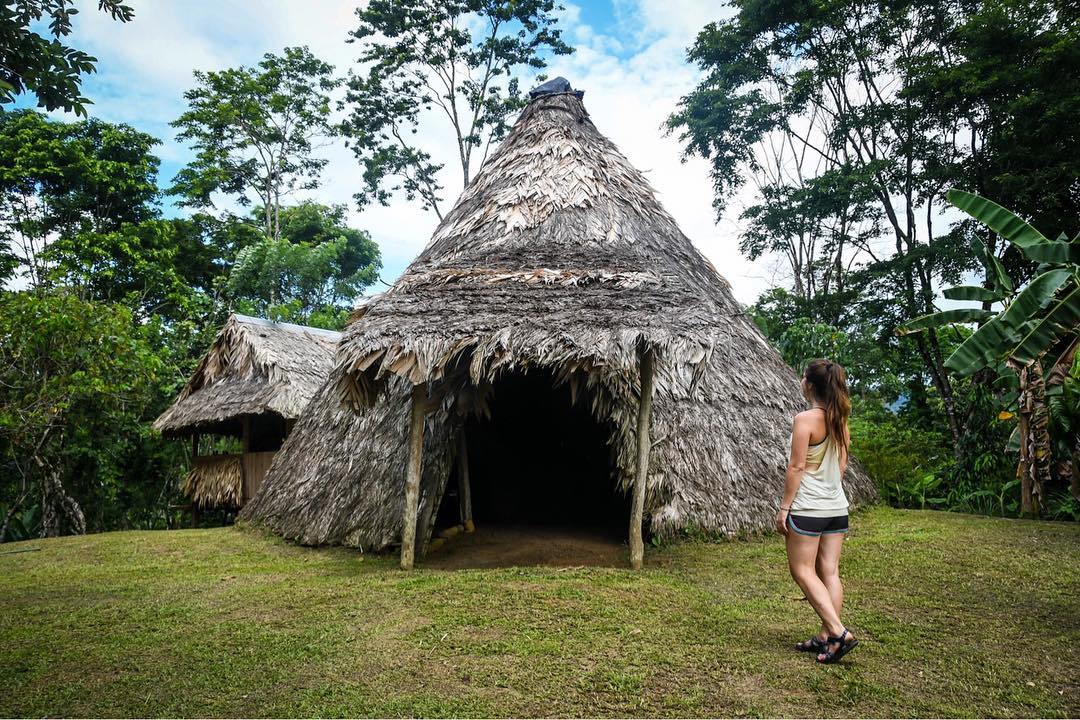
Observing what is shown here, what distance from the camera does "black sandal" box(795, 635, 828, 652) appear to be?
9.36 ft

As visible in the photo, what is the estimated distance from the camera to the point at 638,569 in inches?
183

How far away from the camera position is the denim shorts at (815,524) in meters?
2.80

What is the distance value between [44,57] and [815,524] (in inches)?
144

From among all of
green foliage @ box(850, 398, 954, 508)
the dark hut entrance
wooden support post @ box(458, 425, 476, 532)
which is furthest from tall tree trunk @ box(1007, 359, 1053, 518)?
wooden support post @ box(458, 425, 476, 532)

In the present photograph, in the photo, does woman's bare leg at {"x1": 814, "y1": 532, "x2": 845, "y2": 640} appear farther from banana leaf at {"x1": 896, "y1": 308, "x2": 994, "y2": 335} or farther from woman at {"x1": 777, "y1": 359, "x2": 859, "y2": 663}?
banana leaf at {"x1": 896, "y1": 308, "x2": 994, "y2": 335}

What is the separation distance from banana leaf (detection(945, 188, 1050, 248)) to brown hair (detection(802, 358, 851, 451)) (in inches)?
148

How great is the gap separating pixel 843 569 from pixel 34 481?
11.1 m

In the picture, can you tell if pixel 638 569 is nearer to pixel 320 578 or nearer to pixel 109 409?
pixel 320 578

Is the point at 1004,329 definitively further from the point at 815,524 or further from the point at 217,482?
the point at 217,482

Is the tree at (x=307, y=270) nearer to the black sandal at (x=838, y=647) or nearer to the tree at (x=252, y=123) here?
the tree at (x=252, y=123)

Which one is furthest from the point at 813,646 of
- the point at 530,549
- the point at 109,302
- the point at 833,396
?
the point at 109,302

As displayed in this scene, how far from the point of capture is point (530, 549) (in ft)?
17.8

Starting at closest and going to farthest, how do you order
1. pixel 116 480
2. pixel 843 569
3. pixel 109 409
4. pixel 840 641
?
pixel 840 641 → pixel 843 569 → pixel 109 409 → pixel 116 480

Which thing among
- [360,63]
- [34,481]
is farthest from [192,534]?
[360,63]
